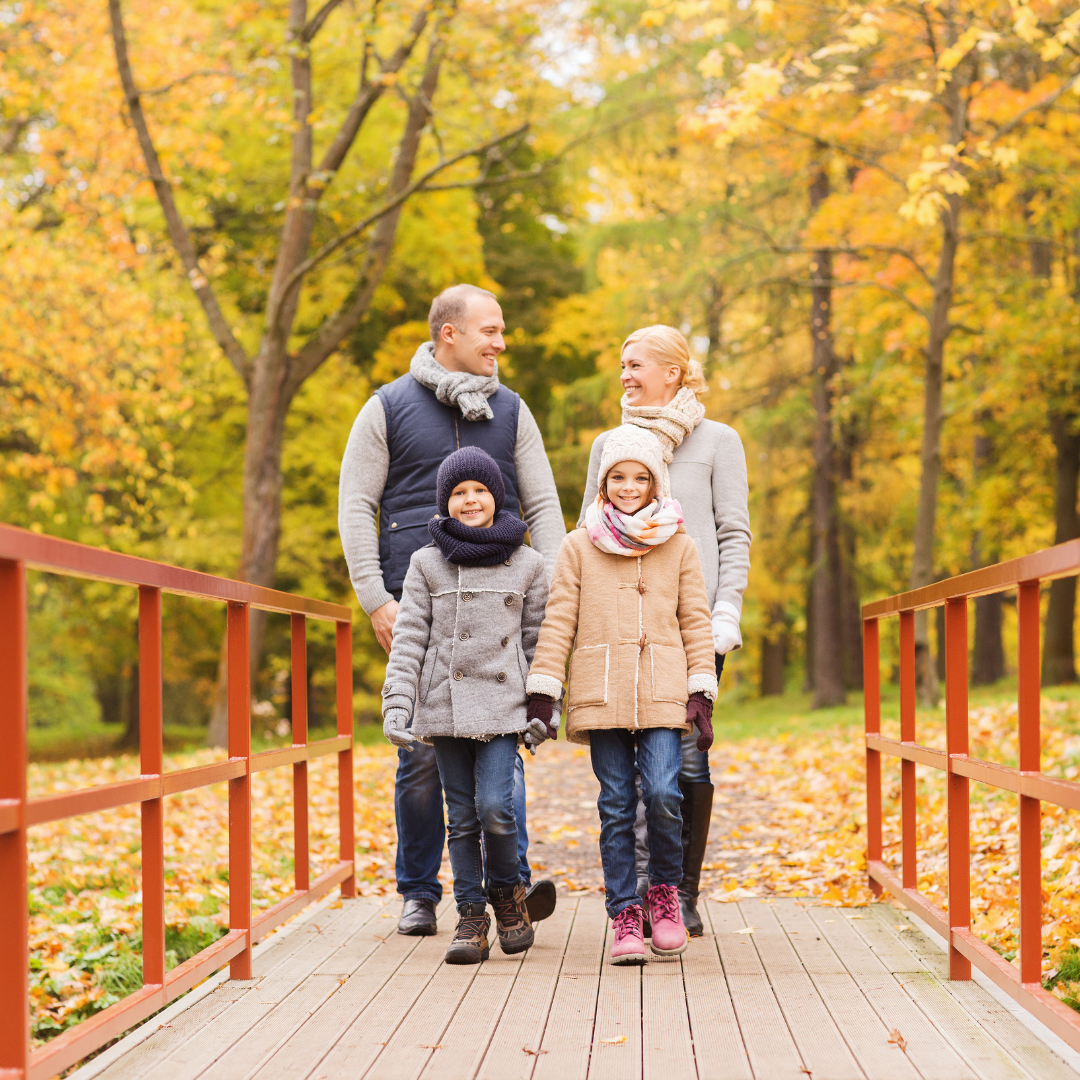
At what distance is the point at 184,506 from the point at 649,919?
14838 millimetres

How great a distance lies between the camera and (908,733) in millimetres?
4398

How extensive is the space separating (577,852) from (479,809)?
3.11m

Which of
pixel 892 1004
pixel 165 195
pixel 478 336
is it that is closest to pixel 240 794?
pixel 478 336

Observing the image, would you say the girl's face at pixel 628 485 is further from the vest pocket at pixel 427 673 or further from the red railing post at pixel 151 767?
the red railing post at pixel 151 767

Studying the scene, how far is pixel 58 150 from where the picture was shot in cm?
1655

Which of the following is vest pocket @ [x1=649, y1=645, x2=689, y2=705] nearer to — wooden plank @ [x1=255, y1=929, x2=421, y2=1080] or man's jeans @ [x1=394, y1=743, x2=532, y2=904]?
man's jeans @ [x1=394, y1=743, x2=532, y2=904]

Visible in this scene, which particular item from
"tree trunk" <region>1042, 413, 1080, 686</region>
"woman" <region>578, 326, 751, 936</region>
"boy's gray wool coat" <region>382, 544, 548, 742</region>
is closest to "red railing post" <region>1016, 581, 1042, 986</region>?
"woman" <region>578, 326, 751, 936</region>

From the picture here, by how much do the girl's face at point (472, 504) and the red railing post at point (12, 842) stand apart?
1.69 metres

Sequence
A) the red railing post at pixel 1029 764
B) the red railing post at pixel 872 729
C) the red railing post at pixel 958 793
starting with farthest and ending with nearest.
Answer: the red railing post at pixel 872 729, the red railing post at pixel 958 793, the red railing post at pixel 1029 764

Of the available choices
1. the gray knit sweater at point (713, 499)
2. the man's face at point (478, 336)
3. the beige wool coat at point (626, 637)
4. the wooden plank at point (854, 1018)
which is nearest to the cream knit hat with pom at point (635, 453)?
the beige wool coat at point (626, 637)

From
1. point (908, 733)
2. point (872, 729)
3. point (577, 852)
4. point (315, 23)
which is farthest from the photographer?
point (315, 23)

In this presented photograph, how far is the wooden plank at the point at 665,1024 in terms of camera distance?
112 inches

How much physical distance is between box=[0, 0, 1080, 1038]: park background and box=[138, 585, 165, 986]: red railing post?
5.70 m

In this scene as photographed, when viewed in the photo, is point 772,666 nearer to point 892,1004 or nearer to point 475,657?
point 475,657
